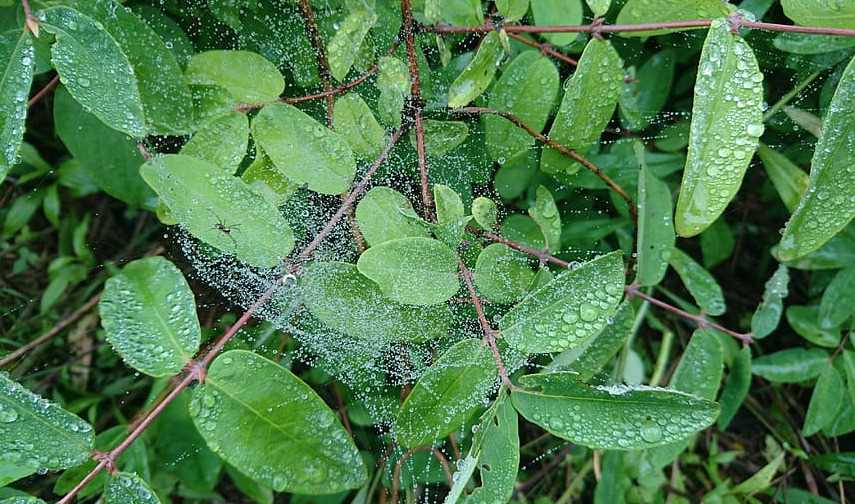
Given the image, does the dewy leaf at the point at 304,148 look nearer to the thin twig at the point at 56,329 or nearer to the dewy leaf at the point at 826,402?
the thin twig at the point at 56,329

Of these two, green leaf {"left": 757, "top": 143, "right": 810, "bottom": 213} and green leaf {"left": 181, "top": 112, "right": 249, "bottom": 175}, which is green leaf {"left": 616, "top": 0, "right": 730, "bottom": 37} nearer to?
green leaf {"left": 757, "top": 143, "right": 810, "bottom": 213}

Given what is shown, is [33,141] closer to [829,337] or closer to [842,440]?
[829,337]

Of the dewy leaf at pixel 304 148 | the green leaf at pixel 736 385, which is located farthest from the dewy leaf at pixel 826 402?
the dewy leaf at pixel 304 148

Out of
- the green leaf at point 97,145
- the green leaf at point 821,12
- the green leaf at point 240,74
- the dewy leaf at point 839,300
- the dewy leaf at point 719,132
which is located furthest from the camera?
the dewy leaf at point 839,300

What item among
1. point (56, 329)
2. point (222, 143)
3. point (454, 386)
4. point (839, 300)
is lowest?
point (56, 329)

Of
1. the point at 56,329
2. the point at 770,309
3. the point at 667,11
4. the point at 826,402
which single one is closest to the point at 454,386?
the point at 667,11

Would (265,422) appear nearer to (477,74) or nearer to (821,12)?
(477,74)
